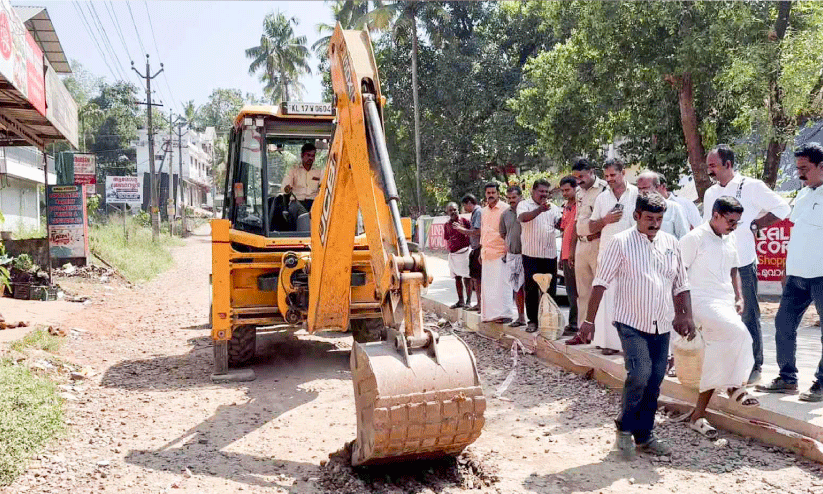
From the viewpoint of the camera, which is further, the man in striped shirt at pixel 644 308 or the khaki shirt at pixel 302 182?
the khaki shirt at pixel 302 182

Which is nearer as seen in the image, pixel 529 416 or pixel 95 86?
pixel 529 416

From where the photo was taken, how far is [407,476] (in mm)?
4352

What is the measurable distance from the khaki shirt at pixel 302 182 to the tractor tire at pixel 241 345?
1551mm

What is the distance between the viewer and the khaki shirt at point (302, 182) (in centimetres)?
752

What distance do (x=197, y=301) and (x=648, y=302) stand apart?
38.6 ft

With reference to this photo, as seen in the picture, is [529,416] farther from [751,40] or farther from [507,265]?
[751,40]

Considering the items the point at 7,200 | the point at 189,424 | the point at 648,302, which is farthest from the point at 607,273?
the point at 7,200

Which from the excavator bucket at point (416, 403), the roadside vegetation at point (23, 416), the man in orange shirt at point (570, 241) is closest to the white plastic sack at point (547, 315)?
the man in orange shirt at point (570, 241)

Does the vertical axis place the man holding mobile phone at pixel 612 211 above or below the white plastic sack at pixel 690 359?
above

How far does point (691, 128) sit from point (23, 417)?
11.8 metres

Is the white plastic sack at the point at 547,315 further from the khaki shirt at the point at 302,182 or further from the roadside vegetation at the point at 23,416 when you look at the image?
the roadside vegetation at the point at 23,416

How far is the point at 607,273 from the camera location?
481 centimetres

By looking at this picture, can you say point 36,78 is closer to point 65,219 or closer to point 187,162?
point 65,219

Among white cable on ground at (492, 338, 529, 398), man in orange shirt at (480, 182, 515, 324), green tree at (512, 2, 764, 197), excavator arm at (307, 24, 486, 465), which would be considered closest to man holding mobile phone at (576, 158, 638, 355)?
white cable on ground at (492, 338, 529, 398)
